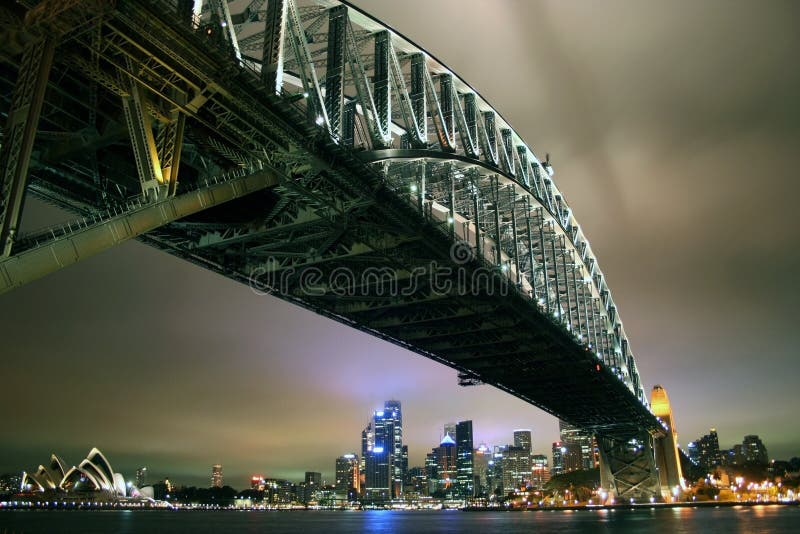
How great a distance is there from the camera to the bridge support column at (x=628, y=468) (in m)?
95.0

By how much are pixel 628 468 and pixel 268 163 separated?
89582 millimetres

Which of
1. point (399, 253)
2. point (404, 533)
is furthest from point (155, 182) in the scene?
point (404, 533)

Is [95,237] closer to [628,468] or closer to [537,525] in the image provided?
[537,525]

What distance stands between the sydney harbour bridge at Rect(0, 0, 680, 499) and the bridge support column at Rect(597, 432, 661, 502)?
142ft

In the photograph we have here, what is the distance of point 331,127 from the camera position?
2688cm

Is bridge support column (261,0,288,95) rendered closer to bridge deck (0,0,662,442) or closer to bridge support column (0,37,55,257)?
bridge deck (0,0,662,442)

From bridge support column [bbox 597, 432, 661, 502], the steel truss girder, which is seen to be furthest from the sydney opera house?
the steel truss girder

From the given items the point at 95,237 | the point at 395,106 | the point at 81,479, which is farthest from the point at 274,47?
the point at 81,479

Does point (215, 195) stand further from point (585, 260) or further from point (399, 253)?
point (585, 260)

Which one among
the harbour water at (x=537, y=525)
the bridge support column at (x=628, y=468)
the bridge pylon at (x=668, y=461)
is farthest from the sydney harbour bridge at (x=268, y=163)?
the bridge pylon at (x=668, y=461)

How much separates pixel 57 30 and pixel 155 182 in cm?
453

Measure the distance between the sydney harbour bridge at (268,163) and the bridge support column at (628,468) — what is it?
43.3 m

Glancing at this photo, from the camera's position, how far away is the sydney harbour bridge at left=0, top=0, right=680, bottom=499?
1759cm

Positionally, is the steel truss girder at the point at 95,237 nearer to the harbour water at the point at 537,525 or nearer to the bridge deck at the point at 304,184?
the bridge deck at the point at 304,184
